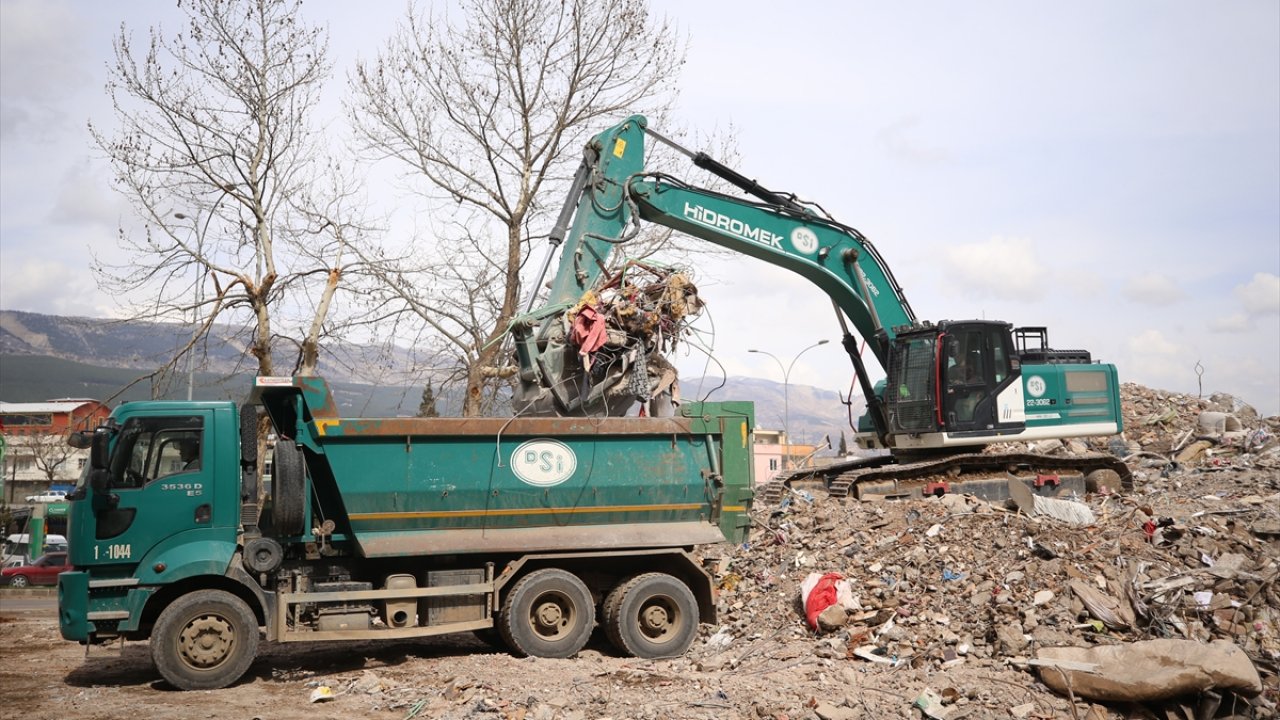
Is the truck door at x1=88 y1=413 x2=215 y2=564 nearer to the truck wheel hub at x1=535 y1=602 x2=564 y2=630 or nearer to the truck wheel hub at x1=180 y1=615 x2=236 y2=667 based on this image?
the truck wheel hub at x1=180 y1=615 x2=236 y2=667

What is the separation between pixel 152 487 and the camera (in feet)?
30.5

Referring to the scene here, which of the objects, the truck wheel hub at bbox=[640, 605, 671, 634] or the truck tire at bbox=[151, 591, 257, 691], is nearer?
the truck tire at bbox=[151, 591, 257, 691]

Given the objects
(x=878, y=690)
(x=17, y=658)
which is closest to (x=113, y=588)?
(x=17, y=658)

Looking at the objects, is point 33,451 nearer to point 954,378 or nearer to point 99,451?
point 99,451

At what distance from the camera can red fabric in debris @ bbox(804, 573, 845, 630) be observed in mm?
10703

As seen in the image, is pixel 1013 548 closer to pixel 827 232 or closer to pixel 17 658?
pixel 827 232

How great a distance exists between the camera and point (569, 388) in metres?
11.3

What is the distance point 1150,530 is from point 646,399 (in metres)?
5.57

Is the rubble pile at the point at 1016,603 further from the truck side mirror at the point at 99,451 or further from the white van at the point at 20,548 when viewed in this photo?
the white van at the point at 20,548

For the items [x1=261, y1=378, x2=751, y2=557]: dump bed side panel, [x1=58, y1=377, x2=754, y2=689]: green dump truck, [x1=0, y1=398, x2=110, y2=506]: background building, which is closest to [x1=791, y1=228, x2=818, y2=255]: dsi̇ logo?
[x1=261, y1=378, x2=751, y2=557]: dump bed side panel

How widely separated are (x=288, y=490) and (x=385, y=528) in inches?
36.7

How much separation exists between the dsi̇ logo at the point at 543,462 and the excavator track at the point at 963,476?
5.96 m

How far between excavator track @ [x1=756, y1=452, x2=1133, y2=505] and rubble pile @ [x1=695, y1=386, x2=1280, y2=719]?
92cm

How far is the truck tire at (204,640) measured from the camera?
9.01m
